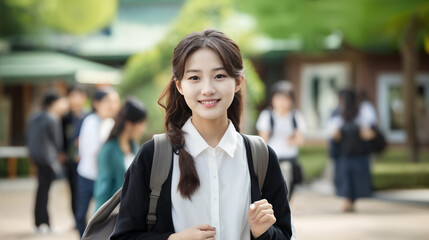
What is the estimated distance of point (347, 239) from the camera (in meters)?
8.03

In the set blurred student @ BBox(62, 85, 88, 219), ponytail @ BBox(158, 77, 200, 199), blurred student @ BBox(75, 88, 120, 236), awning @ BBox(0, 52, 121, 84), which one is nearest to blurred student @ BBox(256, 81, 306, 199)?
blurred student @ BBox(62, 85, 88, 219)

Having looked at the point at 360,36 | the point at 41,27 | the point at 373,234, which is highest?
the point at 41,27

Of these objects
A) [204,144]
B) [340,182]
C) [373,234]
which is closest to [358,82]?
[340,182]

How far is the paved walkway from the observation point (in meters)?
8.45

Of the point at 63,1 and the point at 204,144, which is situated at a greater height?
the point at 63,1

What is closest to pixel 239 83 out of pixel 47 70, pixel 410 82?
pixel 410 82

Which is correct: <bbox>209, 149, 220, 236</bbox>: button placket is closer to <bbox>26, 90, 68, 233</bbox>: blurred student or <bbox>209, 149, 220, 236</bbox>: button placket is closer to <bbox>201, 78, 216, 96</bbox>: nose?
<bbox>201, 78, 216, 96</bbox>: nose

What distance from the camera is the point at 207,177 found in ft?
8.44

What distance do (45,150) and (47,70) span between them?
Answer: 845 cm

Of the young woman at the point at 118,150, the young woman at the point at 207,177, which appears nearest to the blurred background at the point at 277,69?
the young woman at the point at 118,150

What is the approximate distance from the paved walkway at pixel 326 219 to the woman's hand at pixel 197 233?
557 centimetres

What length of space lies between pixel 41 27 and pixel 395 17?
1060cm

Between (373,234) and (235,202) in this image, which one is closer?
→ (235,202)

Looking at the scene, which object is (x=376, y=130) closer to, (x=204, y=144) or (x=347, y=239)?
(x=347, y=239)
